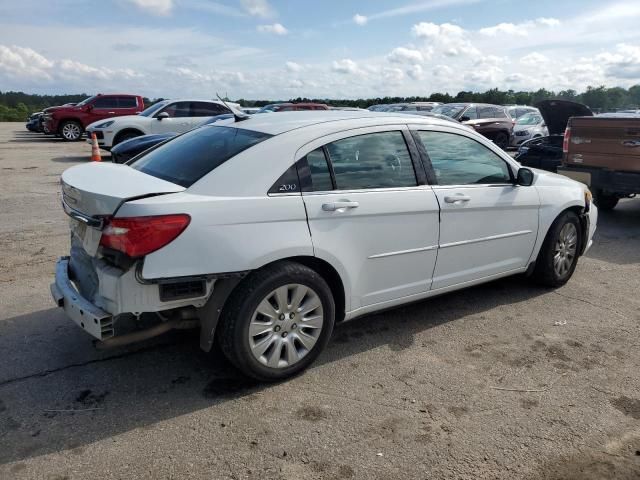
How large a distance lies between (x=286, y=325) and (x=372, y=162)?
1.27 meters

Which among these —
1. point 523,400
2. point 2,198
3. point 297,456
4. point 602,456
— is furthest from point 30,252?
point 602,456

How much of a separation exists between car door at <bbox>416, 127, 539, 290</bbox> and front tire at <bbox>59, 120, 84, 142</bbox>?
65.2ft

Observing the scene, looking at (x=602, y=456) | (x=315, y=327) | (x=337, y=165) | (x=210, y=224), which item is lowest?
(x=602, y=456)

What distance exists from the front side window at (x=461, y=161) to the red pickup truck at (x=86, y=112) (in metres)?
17.9

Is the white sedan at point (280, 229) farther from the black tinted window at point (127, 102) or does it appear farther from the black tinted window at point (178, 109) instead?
the black tinted window at point (127, 102)

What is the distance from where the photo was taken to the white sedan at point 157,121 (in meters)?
14.9

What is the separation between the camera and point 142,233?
2797 millimetres

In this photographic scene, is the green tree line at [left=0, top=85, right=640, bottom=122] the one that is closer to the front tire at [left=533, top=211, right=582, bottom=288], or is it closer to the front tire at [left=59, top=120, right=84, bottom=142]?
the front tire at [left=59, top=120, right=84, bottom=142]

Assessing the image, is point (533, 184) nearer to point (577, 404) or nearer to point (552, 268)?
point (552, 268)

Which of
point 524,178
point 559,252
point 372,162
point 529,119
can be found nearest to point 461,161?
point 524,178

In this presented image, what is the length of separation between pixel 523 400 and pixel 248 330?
1715mm

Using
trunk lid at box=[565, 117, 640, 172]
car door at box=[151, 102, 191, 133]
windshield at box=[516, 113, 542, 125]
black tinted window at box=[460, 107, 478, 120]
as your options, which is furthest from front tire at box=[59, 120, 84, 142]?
trunk lid at box=[565, 117, 640, 172]

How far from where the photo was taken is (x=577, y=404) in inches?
126

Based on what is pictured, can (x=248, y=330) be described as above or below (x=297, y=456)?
above
